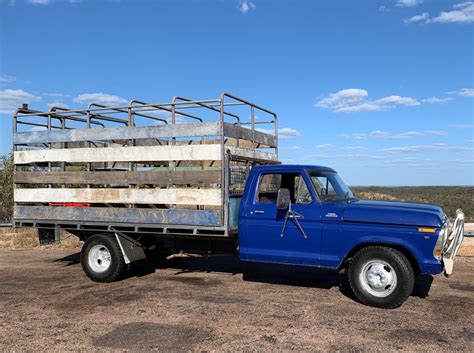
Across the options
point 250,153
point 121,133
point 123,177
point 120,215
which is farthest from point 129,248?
point 250,153

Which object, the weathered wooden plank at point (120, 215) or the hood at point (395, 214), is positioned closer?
the hood at point (395, 214)

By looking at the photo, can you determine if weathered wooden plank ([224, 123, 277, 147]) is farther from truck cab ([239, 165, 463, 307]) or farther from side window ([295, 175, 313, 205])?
side window ([295, 175, 313, 205])

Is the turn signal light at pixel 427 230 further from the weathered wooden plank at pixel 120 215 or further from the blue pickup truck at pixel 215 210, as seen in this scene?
the weathered wooden plank at pixel 120 215

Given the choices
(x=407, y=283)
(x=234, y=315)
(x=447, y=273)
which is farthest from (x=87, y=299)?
(x=447, y=273)

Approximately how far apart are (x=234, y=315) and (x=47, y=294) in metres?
3.25

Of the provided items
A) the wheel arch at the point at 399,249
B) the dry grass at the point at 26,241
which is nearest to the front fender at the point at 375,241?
the wheel arch at the point at 399,249

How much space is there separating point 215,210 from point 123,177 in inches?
72.3

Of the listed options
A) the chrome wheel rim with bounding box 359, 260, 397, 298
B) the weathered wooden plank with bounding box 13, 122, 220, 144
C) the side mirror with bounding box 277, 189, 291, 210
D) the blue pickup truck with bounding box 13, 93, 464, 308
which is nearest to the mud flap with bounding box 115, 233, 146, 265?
the blue pickup truck with bounding box 13, 93, 464, 308

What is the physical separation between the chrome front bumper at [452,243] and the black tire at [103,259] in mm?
5196


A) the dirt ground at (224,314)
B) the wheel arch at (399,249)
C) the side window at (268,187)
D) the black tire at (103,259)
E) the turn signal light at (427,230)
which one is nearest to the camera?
the dirt ground at (224,314)

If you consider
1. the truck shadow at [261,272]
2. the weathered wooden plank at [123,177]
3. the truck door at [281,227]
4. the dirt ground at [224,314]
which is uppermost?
the weathered wooden plank at [123,177]

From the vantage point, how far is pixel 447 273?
628 centimetres

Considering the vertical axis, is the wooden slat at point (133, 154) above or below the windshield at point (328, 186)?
above

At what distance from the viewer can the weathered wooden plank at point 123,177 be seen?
24.6 ft
